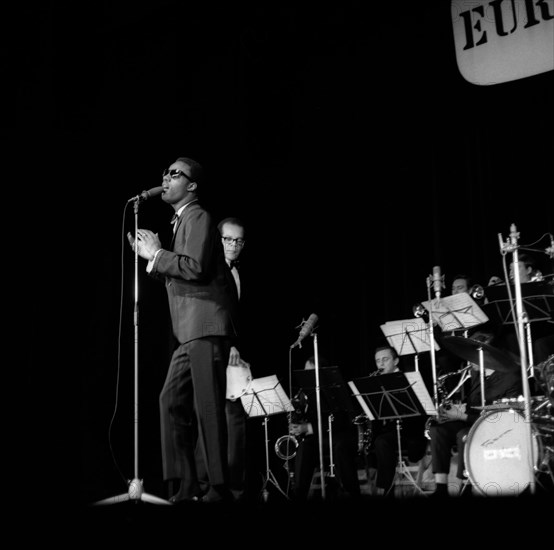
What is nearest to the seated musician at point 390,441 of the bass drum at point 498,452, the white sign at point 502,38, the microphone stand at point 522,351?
the bass drum at point 498,452

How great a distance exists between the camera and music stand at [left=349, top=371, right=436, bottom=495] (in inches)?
231

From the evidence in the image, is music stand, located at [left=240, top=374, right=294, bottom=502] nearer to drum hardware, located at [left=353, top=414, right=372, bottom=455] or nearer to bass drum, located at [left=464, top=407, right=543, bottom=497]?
drum hardware, located at [left=353, top=414, right=372, bottom=455]

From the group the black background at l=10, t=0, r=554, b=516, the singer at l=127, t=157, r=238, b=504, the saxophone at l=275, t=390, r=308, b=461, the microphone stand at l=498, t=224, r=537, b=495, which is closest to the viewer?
the singer at l=127, t=157, r=238, b=504

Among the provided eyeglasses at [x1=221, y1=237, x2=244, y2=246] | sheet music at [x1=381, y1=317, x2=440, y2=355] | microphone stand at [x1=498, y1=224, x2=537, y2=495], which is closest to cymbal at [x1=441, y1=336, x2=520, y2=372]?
microphone stand at [x1=498, y1=224, x2=537, y2=495]

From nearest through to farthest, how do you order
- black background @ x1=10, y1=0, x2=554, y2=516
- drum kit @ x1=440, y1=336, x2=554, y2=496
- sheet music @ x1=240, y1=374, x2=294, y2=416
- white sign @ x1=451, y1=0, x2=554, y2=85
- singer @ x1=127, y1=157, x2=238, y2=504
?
singer @ x1=127, y1=157, x2=238, y2=504, drum kit @ x1=440, y1=336, x2=554, y2=496, black background @ x1=10, y1=0, x2=554, y2=516, white sign @ x1=451, y1=0, x2=554, y2=85, sheet music @ x1=240, y1=374, x2=294, y2=416

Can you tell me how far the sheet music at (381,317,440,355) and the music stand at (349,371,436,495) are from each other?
589mm

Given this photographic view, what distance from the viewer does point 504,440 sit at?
509 centimetres

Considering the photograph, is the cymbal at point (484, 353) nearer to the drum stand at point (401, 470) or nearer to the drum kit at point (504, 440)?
the drum kit at point (504, 440)

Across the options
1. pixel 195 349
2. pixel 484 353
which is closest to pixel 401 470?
pixel 484 353

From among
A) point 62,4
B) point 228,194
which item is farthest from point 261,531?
point 228,194

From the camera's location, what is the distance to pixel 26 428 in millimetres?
5223

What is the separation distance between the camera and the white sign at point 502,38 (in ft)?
20.6

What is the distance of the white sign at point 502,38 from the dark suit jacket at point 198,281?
372 centimetres

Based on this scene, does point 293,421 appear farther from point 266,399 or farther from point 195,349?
point 195,349
